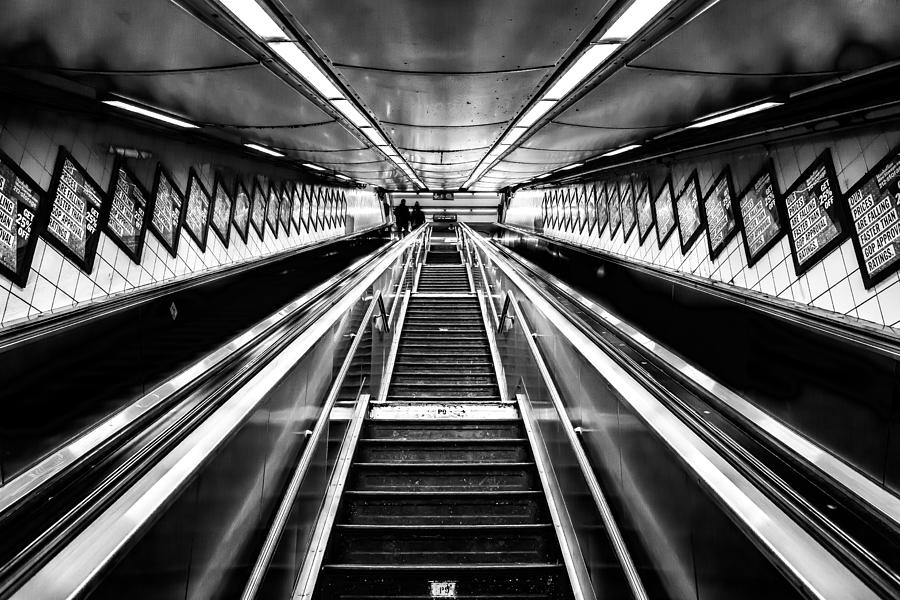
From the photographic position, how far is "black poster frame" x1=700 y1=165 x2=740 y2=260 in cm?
807

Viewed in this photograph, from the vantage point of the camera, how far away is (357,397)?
3.66 meters

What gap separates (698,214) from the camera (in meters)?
9.16

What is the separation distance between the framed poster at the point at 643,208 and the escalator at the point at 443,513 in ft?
28.1

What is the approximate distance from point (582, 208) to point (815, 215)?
9.95 meters

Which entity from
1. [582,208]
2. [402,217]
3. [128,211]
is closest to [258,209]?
[402,217]

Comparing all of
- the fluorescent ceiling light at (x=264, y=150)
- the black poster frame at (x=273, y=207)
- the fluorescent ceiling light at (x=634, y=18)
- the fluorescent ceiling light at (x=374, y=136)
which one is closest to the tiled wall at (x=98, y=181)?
the fluorescent ceiling light at (x=264, y=150)

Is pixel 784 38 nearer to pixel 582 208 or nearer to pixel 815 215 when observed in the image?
pixel 815 215

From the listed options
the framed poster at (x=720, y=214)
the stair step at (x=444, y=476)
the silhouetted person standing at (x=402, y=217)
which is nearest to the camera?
the stair step at (x=444, y=476)

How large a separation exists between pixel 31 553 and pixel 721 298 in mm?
4160

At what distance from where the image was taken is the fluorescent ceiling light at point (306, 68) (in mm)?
3012

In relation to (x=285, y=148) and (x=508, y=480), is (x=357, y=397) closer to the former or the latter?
(x=508, y=480)

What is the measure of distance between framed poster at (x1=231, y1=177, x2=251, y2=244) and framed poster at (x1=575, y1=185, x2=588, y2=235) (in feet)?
32.6

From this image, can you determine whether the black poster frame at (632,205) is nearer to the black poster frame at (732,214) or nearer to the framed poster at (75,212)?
the black poster frame at (732,214)

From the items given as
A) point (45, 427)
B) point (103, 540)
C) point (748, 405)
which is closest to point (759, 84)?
point (748, 405)
